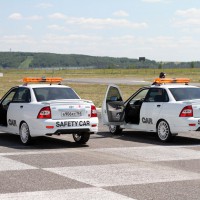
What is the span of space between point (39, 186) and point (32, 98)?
567 cm

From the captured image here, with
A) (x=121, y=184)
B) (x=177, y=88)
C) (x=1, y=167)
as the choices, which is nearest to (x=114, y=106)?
(x=177, y=88)

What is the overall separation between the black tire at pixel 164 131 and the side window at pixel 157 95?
2.09ft

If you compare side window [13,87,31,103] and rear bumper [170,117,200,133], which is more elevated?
side window [13,87,31,103]

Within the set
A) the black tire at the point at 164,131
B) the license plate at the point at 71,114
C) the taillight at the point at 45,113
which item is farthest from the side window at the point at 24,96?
the black tire at the point at 164,131

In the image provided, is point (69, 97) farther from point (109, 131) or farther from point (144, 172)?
point (144, 172)

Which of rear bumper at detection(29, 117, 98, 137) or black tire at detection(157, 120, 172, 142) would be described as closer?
rear bumper at detection(29, 117, 98, 137)

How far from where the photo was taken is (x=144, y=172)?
30.6ft

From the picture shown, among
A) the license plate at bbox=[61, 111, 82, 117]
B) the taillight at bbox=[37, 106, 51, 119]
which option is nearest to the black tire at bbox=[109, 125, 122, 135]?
the license plate at bbox=[61, 111, 82, 117]

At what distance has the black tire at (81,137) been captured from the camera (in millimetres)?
13609

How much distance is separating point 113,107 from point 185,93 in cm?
238

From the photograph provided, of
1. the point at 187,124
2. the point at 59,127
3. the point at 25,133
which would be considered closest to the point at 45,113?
the point at 59,127

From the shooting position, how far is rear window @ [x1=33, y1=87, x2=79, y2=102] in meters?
13.8

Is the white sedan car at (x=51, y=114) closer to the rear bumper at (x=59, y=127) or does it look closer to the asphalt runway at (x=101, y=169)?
the rear bumper at (x=59, y=127)

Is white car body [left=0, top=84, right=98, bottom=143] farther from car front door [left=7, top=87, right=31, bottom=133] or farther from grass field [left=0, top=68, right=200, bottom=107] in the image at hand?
grass field [left=0, top=68, right=200, bottom=107]
